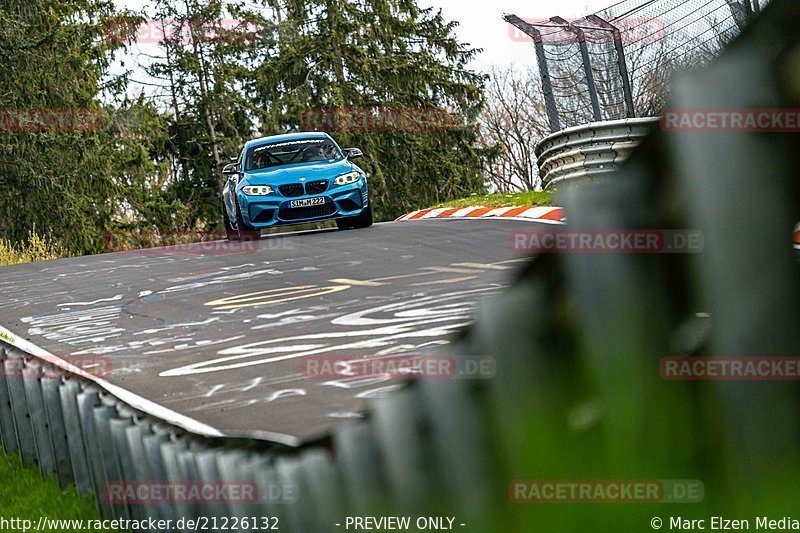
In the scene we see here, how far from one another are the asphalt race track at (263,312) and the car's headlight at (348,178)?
1.35 m

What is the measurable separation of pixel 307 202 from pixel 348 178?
849 mm

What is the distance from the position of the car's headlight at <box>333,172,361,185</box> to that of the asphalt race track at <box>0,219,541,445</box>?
1.35 meters

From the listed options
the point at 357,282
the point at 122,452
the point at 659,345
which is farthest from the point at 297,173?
the point at 659,345

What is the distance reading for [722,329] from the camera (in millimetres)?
1173

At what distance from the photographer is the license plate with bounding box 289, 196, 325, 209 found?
17422 mm

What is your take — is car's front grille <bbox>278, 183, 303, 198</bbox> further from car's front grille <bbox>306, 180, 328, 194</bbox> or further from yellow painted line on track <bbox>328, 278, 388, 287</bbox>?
yellow painted line on track <bbox>328, 278, 388, 287</bbox>

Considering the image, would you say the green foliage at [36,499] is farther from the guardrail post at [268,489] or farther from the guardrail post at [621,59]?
the guardrail post at [621,59]

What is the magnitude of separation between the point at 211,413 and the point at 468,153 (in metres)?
36.1

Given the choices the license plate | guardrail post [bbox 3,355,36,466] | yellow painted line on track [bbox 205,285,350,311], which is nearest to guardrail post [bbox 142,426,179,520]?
guardrail post [bbox 3,355,36,466]

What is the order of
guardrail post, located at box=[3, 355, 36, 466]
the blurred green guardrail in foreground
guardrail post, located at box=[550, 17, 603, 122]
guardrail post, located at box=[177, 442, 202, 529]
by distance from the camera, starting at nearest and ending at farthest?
1. the blurred green guardrail in foreground
2. guardrail post, located at box=[177, 442, 202, 529]
3. guardrail post, located at box=[3, 355, 36, 466]
4. guardrail post, located at box=[550, 17, 603, 122]

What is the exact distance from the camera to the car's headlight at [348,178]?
17.6 meters

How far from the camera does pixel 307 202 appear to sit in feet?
57.2

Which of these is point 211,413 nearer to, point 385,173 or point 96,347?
point 96,347

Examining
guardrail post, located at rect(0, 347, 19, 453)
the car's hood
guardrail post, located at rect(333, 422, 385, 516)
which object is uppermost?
the car's hood
